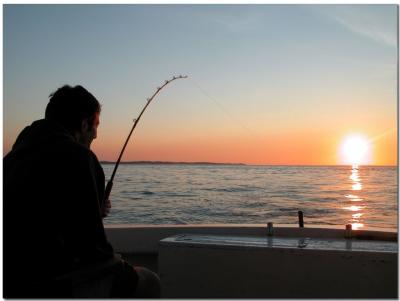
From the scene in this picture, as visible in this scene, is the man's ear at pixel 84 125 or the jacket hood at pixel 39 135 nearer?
the jacket hood at pixel 39 135

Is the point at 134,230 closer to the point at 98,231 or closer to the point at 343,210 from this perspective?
the point at 98,231

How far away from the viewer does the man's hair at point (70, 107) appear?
162 cm

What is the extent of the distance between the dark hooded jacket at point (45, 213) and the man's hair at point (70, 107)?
0.53ft

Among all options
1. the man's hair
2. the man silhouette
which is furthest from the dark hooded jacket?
the man's hair

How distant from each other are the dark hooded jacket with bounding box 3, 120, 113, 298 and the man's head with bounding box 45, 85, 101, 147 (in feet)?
0.53

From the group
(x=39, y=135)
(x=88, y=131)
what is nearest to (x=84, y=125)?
(x=88, y=131)

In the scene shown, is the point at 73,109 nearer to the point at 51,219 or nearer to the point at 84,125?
the point at 84,125

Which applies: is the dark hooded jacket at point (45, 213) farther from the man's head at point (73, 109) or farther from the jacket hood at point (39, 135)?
the man's head at point (73, 109)

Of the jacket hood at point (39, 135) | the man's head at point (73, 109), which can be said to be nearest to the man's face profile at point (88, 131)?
the man's head at point (73, 109)

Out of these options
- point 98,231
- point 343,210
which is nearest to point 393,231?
point 98,231

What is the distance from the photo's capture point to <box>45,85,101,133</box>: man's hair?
1625mm

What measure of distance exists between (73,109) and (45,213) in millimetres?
424

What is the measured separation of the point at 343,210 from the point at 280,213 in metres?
2.76

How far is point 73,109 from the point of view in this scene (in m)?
1.63
